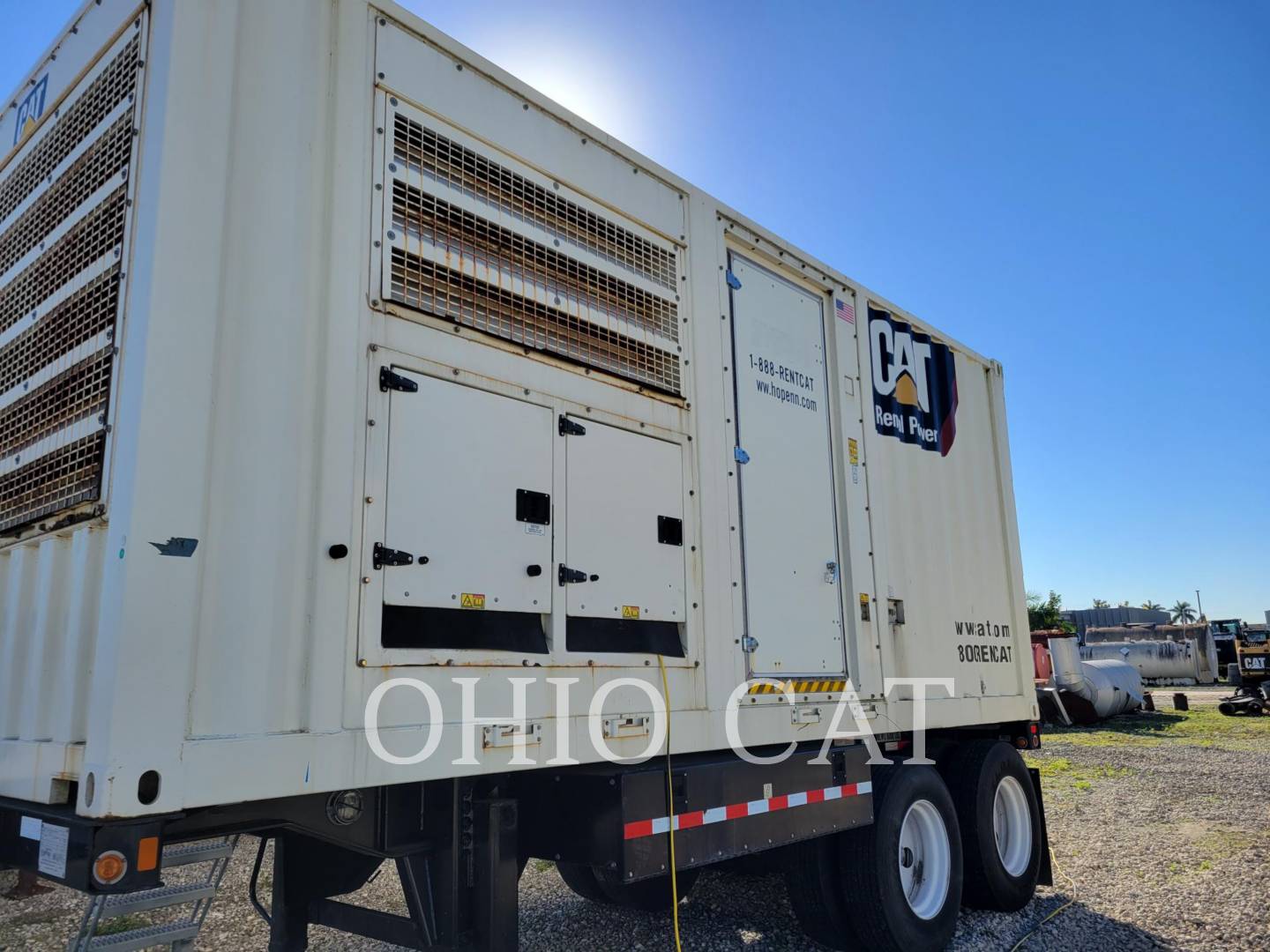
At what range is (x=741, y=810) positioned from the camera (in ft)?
13.8

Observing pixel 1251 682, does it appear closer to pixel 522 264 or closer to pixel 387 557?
pixel 522 264

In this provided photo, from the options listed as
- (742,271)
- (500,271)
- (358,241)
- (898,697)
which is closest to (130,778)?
(358,241)

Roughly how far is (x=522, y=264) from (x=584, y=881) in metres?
3.70

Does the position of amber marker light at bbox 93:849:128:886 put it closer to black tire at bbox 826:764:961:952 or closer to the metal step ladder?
the metal step ladder

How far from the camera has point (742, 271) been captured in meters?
5.12

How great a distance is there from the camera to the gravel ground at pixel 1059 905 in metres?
5.32

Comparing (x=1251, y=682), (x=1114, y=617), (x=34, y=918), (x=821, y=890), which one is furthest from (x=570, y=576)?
(x=1114, y=617)

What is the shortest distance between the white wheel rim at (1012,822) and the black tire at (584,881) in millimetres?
2492

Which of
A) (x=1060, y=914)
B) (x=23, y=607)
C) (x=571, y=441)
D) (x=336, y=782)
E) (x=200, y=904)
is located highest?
(x=571, y=441)

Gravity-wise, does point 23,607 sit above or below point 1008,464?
below

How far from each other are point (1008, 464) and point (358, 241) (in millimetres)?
5490

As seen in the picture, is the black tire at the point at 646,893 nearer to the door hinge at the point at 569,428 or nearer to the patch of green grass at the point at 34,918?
the door hinge at the point at 569,428

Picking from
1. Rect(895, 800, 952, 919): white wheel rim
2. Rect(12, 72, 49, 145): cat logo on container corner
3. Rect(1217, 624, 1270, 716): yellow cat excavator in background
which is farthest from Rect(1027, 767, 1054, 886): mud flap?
Rect(1217, 624, 1270, 716): yellow cat excavator in background

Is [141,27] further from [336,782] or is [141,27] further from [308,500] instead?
[336,782]
